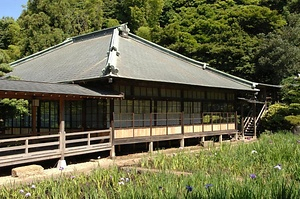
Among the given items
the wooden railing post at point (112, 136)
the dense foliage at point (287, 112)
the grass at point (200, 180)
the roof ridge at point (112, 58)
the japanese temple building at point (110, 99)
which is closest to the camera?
the grass at point (200, 180)

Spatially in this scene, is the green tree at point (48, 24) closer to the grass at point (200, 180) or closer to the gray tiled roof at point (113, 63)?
the gray tiled roof at point (113, 63)

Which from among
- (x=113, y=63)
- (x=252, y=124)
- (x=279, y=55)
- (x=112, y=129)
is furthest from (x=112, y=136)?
(x=279, y=55)

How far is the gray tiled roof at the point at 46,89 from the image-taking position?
9.10 m

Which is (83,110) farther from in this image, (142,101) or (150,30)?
(150,30)

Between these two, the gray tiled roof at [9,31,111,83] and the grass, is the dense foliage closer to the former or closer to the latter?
the gray tiled roof at [9,31,111,83]

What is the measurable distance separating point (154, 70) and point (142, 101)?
1.59 meters

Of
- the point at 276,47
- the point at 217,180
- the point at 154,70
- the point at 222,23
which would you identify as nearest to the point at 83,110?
the point at 154,70

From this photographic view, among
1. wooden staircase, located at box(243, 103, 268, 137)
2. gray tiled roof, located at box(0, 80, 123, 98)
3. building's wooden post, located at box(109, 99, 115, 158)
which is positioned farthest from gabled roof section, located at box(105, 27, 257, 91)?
wooden staircase, located at box(243, 103, 268, 137)

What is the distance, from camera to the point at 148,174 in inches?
256

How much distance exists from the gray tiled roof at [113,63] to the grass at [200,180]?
5217mm

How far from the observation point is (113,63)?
1283 cm

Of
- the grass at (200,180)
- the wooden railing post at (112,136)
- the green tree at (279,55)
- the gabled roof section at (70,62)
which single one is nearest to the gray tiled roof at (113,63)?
the gabled roof section at (70,62)

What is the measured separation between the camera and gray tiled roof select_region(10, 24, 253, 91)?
44.7 feet

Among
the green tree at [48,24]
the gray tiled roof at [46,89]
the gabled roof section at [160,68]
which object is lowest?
the gray tiled roof at [46,89]
